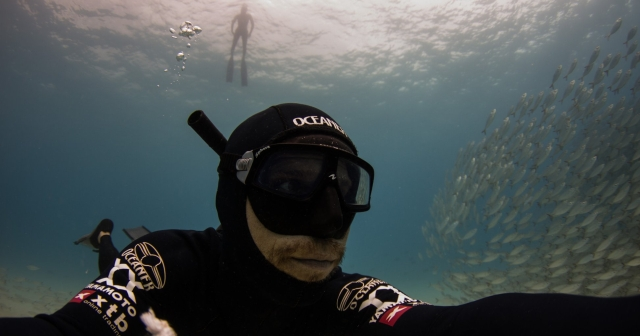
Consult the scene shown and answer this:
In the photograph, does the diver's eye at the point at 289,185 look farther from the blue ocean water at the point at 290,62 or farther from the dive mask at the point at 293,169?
the blue ocean water at the point at 290,62

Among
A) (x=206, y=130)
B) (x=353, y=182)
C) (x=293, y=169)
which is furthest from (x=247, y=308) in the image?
(x=206, y=130)

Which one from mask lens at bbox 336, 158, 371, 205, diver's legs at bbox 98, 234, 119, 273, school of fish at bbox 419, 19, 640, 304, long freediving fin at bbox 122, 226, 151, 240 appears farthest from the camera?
school of fish at bbox 419, 19, 640, 304

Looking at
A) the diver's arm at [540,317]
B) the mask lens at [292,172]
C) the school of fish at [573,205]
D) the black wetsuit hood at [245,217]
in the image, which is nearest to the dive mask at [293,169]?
the mask lens at [292,172]

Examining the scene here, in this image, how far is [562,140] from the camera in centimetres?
1205

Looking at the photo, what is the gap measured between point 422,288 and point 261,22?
26341 millimetres

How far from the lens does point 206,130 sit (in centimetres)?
244

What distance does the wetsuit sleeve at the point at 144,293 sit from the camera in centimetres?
142

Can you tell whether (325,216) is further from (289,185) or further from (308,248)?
(289,185)

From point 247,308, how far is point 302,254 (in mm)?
657

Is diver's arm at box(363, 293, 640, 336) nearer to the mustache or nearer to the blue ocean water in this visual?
the mustache

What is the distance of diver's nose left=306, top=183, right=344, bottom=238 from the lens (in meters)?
1.78

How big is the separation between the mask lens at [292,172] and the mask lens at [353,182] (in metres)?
0.21

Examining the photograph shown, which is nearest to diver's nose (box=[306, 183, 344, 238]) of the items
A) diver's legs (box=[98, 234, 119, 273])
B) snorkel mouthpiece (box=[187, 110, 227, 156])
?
snorkel mouthpiece (box=[187, 110, 227, 156])

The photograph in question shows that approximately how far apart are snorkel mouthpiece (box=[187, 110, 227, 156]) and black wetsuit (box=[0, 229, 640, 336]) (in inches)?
27.2
